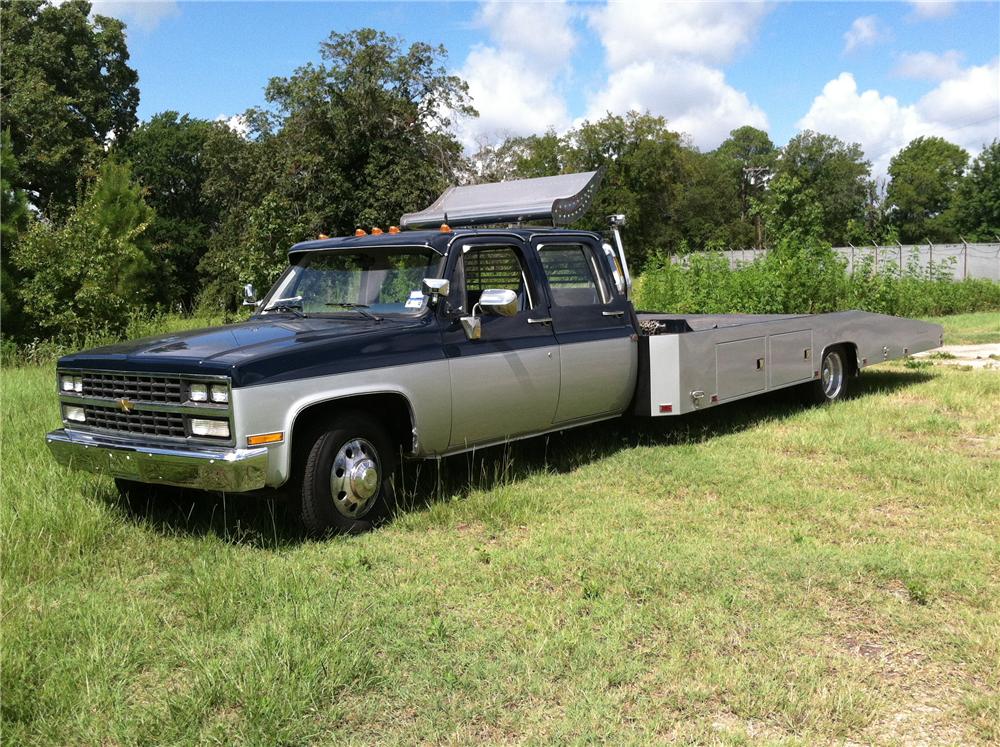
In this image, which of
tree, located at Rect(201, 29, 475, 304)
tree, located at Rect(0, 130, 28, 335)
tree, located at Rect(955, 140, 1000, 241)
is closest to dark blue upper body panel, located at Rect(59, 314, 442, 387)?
tree, located at Rect(0, 130, 28, 335)

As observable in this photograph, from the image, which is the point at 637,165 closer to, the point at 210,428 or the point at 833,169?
the point at 833,169

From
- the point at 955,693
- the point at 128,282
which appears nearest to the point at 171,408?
the point at 955,693

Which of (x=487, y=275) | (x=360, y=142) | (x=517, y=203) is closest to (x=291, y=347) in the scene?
(x=487, y=275)

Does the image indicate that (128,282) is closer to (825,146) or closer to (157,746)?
(157,746)

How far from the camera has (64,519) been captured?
18.4 ft

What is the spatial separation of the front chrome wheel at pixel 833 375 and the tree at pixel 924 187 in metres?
86.1

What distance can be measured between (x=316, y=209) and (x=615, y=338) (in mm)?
29276

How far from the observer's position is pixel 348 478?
564 centimetres

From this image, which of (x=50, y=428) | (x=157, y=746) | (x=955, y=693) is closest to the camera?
(x=157, y=746)

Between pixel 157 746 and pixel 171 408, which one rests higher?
pixel 171 408

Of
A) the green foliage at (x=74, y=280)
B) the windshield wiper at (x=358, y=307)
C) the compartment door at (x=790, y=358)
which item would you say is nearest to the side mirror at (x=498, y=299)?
the windshield wiper at (x=358, y=307)

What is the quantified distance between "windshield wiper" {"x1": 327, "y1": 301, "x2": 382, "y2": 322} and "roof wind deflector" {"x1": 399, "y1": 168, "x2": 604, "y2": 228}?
1510 mm

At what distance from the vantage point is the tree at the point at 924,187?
297ft

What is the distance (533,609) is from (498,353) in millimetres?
2409
